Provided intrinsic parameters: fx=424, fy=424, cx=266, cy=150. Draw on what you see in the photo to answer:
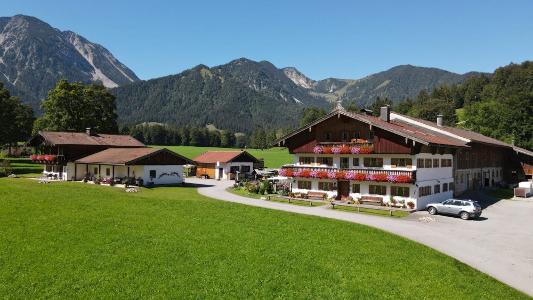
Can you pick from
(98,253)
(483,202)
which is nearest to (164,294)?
(98,253)

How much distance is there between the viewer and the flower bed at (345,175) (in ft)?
123

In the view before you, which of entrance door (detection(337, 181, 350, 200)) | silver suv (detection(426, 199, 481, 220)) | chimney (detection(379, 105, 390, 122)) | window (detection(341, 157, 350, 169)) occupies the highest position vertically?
chimney (detection(379, 105, 390, 122))

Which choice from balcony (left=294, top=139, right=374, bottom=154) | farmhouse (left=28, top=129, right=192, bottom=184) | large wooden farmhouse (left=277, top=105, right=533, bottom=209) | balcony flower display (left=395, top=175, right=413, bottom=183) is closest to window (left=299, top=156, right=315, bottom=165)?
large wooden farmhouse (left=277, top=105, right=533, bottom=209)

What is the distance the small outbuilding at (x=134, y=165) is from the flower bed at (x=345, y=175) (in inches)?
661

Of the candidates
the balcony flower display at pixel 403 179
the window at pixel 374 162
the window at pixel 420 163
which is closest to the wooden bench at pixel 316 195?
the window at pixel 374 162

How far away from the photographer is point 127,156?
2069 inches

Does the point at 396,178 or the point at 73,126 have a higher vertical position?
the point at 73,126

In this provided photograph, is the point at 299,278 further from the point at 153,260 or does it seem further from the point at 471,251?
the point at 471,251

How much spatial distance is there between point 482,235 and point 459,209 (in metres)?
6.91

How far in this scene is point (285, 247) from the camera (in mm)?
20047

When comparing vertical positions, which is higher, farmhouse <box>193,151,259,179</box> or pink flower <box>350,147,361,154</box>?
pink flower <box>350,147,361,154</box>

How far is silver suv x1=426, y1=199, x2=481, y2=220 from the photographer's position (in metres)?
33.5

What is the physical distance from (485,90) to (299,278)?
15354 cm

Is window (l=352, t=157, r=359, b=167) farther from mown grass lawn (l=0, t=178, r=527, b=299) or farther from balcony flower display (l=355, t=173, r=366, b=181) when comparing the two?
mown grass lawn (l=0, t=178, r=527, b=299)
